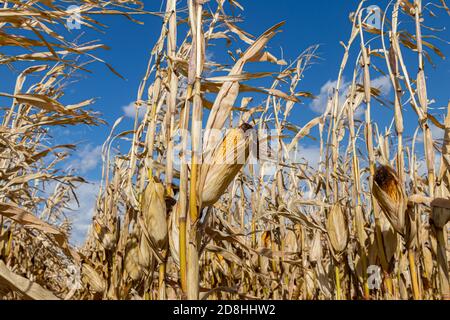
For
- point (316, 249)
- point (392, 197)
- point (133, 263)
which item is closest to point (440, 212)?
point (392, 197)

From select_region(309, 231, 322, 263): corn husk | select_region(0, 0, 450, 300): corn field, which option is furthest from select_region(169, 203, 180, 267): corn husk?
select_region(309, 231, 322, 263): corn husk

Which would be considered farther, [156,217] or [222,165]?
[156,217]

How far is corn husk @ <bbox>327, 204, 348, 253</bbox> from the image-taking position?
191 cm

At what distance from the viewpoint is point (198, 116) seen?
102 centimetres

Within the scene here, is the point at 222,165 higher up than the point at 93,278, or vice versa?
the point at 222,165

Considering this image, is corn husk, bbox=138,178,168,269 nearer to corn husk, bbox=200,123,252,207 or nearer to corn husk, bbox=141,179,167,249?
corn husk, bbox=141,179,167,249

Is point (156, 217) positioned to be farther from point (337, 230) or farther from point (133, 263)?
point (337, 230)

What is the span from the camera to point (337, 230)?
6.28 ft

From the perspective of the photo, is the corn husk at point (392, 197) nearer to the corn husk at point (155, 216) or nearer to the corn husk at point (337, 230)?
the corn husk at point (337, 230)

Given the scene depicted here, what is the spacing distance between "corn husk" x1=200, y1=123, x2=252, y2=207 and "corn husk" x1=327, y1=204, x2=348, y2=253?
1058mm

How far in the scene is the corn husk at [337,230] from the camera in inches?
75.1

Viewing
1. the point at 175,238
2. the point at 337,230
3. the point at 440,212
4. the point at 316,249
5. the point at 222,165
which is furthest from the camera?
the point at 316,249

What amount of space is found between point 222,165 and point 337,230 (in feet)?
3.70

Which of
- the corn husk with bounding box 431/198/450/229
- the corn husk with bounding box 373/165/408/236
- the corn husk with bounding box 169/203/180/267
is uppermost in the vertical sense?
the corn husk with bounding box 373/165/408/236
